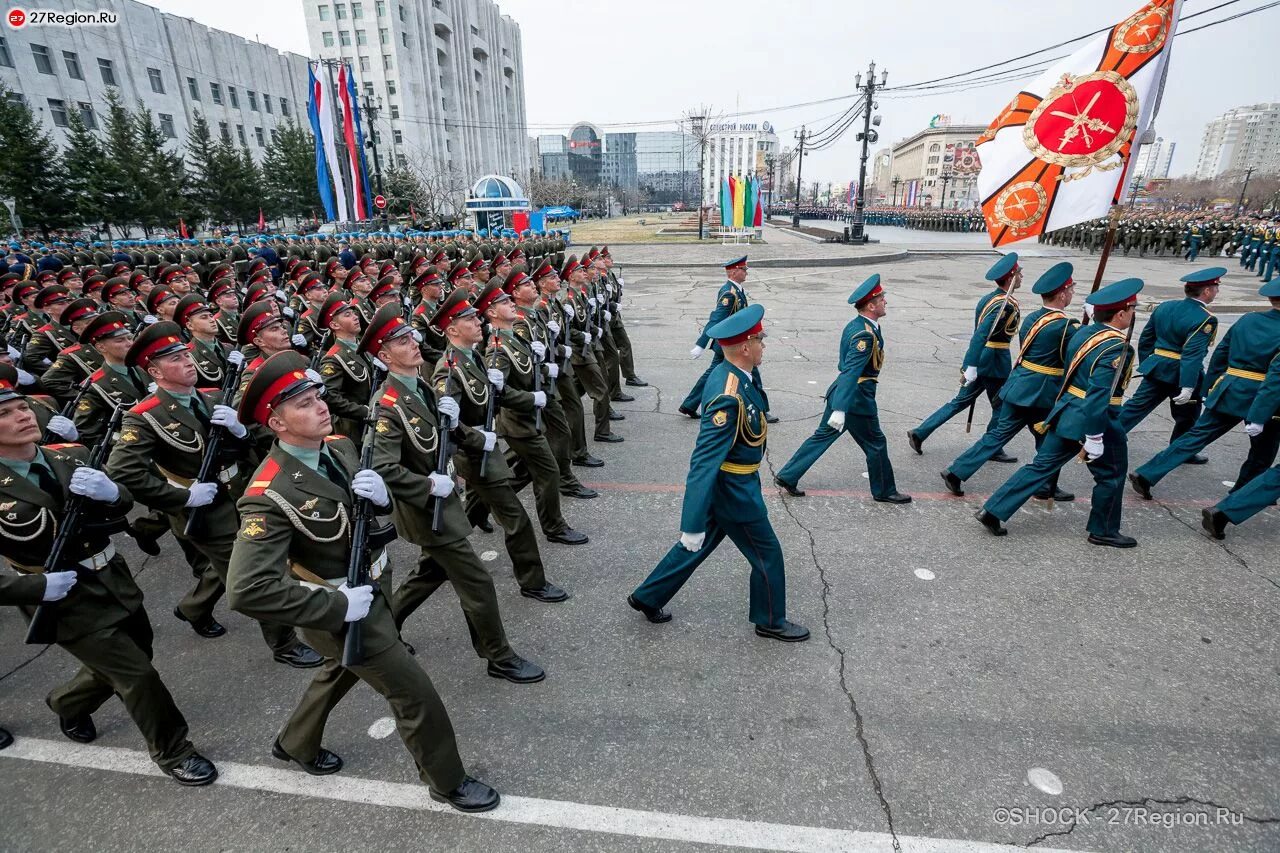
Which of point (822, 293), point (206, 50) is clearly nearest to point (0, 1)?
point (206, 50)

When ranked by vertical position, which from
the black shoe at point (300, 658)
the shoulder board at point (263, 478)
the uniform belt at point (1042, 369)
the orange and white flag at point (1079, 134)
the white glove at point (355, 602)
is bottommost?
the black shoe at point (300, 658)

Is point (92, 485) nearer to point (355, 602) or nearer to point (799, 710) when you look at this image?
point (355, 602)

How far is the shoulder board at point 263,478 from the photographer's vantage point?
237 cm

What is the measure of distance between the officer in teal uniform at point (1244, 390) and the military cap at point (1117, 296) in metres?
1.15

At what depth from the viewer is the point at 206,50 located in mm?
48562

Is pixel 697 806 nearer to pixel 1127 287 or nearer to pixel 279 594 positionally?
pixel 279 594

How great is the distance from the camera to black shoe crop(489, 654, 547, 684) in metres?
3.47

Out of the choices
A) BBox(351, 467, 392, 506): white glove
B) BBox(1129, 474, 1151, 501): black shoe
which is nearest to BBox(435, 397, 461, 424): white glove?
BBox(351, 467, 392, 506): white glove

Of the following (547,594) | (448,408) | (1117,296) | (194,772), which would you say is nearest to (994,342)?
(1117,296)

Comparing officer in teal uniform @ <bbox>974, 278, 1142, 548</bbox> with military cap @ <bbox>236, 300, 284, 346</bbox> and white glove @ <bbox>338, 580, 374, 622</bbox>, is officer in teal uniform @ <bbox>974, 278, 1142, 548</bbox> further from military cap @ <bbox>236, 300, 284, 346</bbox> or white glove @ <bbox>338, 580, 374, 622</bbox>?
military cap @ <bbox>236, 300, 284, 346</bbox>

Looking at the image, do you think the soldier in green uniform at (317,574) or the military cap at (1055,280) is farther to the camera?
the military cap at (1055,280)

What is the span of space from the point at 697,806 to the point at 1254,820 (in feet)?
7.57

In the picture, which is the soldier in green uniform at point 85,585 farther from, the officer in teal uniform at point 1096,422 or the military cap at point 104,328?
the officer in teal uniform at point 1096,422

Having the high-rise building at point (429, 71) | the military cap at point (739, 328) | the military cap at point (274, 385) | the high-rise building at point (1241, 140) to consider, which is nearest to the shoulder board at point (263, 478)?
the military cap at point (274, 385)
